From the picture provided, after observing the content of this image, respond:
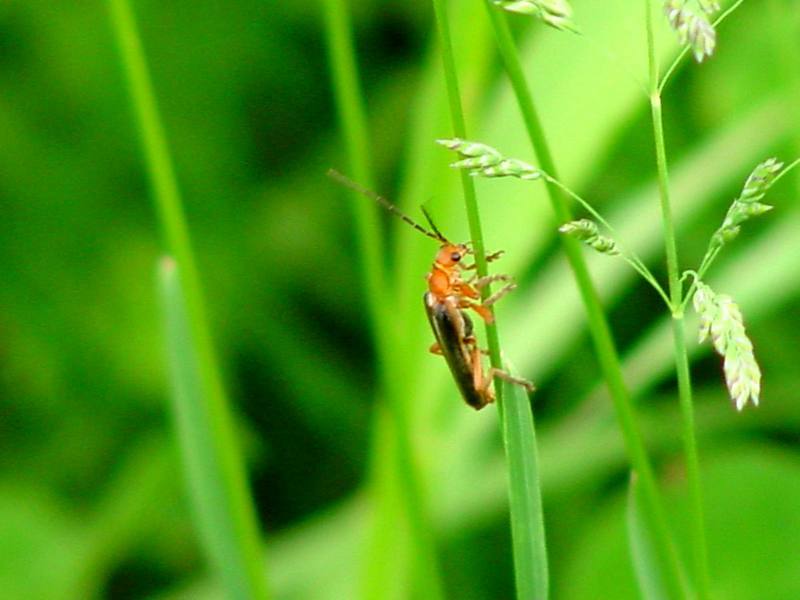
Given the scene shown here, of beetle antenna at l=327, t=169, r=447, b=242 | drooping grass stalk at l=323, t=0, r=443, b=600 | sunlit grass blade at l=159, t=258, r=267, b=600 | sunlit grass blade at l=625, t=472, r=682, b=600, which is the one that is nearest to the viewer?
sunlit grass blade at l=625, t=472, r=682, b=600

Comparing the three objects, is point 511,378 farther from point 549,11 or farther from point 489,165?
point 549,11

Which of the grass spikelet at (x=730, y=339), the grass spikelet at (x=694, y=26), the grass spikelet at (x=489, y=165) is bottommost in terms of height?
the grass spikelet at (x=730, y=339)

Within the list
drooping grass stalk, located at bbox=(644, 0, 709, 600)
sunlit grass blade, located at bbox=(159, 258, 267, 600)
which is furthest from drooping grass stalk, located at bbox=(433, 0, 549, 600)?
sunlit grass blade, located at bbox=(159, 258, 267, 600)

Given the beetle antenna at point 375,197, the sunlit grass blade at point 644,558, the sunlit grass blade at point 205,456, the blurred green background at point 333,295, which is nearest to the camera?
the sunlit grass blade at point 644,558

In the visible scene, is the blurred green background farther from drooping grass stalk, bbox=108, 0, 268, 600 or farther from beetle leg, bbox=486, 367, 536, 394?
beetle leg, bbox=486, 367, 536, 394

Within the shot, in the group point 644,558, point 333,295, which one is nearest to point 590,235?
point 644,558

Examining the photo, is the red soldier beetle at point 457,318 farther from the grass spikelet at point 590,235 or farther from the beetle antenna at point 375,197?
the grass spikelet at point 590,235

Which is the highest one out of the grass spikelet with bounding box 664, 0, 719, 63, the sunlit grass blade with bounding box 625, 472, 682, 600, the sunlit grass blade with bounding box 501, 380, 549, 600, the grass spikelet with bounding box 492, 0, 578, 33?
the grass spikelet with bounding box 492, 0, 578, 33

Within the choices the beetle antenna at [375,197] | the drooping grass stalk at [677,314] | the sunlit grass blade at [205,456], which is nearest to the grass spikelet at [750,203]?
the drooping grass stalk at [677,314]
